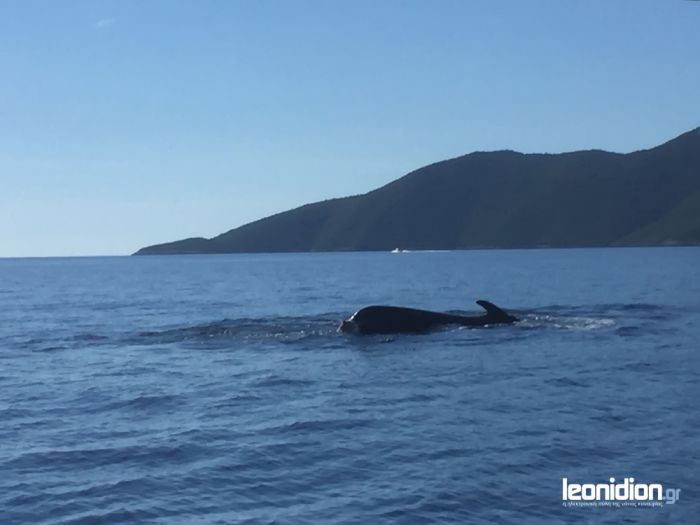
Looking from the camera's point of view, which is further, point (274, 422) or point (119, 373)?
point (119, 373)

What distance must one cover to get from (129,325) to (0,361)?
42.5 feet

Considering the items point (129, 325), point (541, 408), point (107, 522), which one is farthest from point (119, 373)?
point (129, 325)

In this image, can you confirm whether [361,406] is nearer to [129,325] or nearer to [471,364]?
[471,364]

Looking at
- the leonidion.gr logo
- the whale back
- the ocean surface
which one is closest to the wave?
Answer: the ocean surface

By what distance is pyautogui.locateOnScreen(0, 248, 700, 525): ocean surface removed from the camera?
557 inches

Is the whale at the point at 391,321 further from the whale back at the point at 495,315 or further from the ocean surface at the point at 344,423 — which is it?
the ocean surface at the point at 344,423

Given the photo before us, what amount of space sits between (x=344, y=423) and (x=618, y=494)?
659 cm

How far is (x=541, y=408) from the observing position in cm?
2072

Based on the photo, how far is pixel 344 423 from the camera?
64.2 ft

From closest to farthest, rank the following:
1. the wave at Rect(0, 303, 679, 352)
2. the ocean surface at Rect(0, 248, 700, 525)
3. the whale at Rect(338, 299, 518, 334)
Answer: the ocean surface at Rect(0, 248, 700, 525) < the wave at Rect(0, 303, 679, 352) < the whale at Rect(338, 299, 518, 334)

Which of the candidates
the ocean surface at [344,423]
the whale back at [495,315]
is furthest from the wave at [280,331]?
the whale back at [495,315]

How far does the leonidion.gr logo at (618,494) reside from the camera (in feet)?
45.5

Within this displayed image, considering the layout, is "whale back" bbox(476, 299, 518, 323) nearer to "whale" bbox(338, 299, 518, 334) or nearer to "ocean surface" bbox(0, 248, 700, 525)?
"whale" bbox(338, 299, 518, 334)

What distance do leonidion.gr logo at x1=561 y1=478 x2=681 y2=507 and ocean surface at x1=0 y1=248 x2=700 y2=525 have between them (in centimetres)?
20
